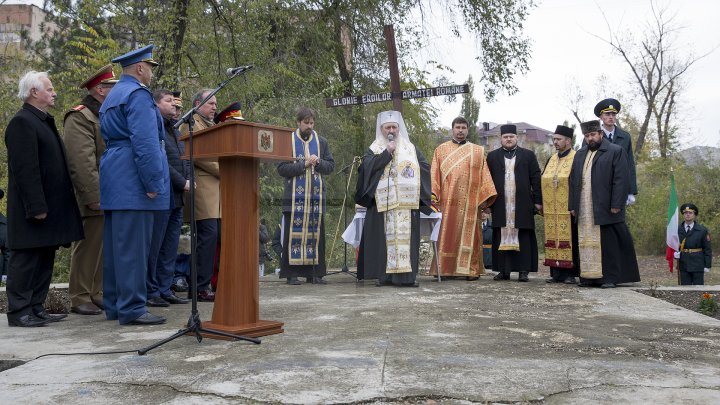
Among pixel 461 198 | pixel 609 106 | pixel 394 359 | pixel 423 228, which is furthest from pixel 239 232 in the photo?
pixel 609 106

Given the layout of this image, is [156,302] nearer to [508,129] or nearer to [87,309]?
[87,309]

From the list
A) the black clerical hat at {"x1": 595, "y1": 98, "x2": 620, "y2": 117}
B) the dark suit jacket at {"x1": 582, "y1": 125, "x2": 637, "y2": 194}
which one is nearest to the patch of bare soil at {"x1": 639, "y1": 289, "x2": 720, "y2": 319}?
the dark suit jacket at {"x1": 582, "y1": 125, "x2": 637, "y2": 194}

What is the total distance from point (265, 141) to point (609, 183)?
4.88 metres

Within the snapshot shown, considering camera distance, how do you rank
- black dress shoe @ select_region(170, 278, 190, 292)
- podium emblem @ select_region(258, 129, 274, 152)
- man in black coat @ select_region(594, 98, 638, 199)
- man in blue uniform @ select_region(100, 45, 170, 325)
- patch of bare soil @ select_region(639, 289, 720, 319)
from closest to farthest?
1. podium emblem @ select_region(258, 129, 274, 152)
2. man in blue uniform @ select_region(100, 45, 170, 325)
3. patch of bare soil @ select_region(639, 289, 720, 319)
4. black dress shoe @ select_region(170, 278, 190, 292)
5. man in black coat @ select_region(594, 98, 638, 199)

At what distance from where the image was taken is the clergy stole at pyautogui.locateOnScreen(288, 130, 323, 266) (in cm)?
843

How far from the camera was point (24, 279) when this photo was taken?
5.41 metres

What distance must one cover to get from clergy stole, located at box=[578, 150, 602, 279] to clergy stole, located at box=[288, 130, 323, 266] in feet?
9.77

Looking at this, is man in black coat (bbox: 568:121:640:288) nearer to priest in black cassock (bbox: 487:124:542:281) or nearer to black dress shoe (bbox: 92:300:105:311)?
priest in black cassock (bbox: 487:124:542:281)

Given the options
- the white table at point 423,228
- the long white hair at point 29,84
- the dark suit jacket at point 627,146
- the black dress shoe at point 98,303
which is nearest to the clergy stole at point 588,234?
the dark suit jacket at point 627,146

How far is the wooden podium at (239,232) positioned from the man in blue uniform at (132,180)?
0.55 meters

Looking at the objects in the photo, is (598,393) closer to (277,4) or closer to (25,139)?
(25,139)

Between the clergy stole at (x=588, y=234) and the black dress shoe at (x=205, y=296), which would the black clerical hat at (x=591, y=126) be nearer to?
the clergy stole at (x=588, y=234)

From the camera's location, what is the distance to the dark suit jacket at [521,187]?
909cm

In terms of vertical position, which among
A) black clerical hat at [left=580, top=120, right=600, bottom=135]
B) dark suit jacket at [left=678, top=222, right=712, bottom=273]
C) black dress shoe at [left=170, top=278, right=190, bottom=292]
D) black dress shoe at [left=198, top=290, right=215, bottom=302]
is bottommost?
black dress shoe at [left=198, top=290, right=215, bottom=302]
